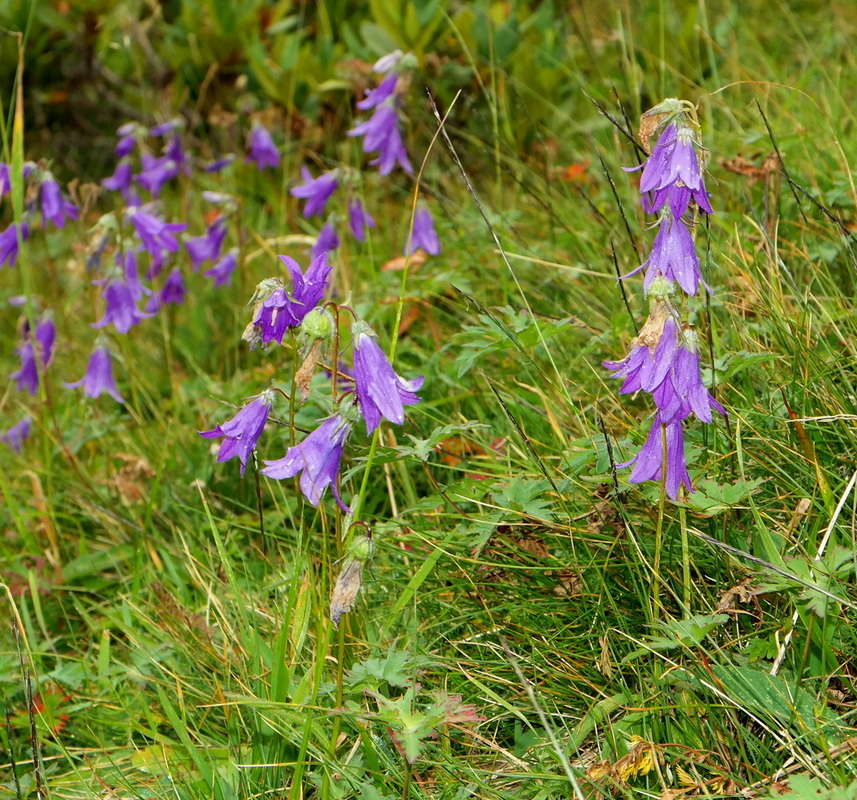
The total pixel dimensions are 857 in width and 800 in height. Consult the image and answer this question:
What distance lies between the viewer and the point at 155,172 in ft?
13.0

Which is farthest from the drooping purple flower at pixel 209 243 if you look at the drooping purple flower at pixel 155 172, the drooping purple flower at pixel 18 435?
the drooping purple flower at pixel 18 435

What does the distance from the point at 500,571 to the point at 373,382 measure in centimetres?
62

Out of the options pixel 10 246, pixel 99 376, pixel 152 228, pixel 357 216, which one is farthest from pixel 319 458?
pixel 10 246

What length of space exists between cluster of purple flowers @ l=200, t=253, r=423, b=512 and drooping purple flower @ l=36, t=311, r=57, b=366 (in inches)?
68.8

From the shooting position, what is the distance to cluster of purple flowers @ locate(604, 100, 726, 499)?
161cm

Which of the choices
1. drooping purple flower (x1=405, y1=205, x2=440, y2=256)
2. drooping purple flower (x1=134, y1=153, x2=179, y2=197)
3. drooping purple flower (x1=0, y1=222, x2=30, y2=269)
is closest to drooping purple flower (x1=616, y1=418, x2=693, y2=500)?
drooping purple flower (x1=405, y1=205, x2=440, y2=256)

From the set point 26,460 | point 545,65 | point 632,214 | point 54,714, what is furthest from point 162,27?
point 54,714

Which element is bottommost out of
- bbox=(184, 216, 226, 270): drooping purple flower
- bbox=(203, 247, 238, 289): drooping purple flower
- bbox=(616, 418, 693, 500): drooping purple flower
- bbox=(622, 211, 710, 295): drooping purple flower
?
bbox=(203, 247, 238, 289): drooping purple flower

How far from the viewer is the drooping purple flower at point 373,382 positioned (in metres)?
1.72

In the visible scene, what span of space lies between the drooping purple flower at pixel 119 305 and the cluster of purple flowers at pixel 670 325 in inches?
76.8

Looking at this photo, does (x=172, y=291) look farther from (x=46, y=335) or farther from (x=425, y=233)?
(x=425, y=233)

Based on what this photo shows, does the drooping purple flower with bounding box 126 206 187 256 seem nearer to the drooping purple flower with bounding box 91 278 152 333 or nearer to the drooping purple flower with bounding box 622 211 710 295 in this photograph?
the drooping purple flower with bounding box 91 278 152 333

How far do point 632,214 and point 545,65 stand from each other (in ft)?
5.20

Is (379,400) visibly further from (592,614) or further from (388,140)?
(388,140)
